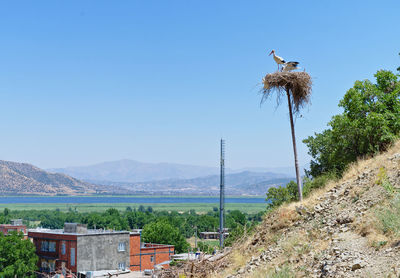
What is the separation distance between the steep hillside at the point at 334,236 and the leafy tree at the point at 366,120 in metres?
6.26

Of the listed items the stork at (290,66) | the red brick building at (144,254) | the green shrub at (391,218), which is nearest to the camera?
the green shrub at (391,218)

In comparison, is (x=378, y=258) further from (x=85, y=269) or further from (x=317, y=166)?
(x=85, y=269)

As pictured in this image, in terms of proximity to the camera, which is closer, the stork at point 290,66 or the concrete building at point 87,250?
the stork at point 290,66

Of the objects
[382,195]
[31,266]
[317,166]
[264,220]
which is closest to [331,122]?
[317,166]

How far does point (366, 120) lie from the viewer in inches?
952

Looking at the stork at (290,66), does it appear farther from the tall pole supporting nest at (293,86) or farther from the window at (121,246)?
the window at (121,246)

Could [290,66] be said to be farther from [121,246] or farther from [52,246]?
[52,246]

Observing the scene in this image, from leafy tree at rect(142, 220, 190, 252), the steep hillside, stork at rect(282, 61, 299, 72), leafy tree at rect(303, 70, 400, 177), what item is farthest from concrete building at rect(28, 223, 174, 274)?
stork at rect(282, 61, 299, 72)

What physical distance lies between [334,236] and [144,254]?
5335cm

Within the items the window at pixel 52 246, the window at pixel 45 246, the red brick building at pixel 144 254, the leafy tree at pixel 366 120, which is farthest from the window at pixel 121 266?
the leafy tree at pixel 366 120

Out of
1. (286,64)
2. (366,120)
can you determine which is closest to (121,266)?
(366,120)

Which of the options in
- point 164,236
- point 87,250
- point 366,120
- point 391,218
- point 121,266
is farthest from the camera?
point 164,236

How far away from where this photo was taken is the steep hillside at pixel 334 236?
1025 cm

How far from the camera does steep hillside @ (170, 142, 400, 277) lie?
10.2m
